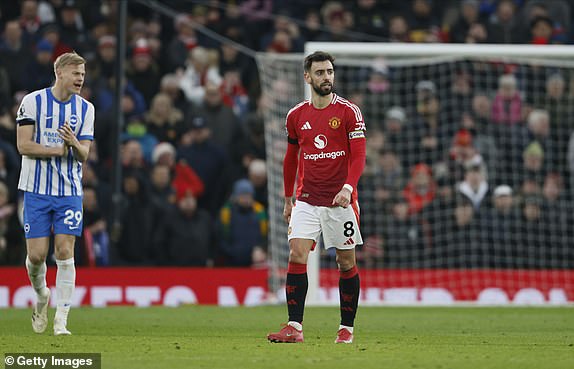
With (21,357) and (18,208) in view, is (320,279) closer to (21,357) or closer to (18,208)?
(18,208)

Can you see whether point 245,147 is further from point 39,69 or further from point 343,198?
point 343,198

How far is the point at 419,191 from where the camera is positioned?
1869 centimetres

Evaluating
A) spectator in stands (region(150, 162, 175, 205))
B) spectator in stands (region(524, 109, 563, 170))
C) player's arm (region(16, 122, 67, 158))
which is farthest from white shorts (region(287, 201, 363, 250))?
spectator in stands (region(524, 109, 563, 170))

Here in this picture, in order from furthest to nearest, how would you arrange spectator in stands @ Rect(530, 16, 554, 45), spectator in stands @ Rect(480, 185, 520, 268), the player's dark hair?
spectator in stands @ Rect(530, 16, 554, 45) < spectator in stands @ Rect(480, 185, 520, 268) < the player's dark hair

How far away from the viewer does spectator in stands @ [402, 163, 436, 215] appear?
61.1 feet

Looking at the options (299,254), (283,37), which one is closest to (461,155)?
(283,37)

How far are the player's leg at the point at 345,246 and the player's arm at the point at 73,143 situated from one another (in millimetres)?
2243

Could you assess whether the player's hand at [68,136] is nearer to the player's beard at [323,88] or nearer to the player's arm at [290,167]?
the player's arm at [290,167]

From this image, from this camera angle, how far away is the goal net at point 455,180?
17.9 metres

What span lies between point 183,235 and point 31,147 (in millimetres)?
7131

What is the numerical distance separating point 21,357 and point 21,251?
9.14 metres

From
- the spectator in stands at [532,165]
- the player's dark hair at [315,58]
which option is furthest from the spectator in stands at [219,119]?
the player's dark hair at [315,58]

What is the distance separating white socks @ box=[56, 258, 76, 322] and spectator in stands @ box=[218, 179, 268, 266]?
705 cm

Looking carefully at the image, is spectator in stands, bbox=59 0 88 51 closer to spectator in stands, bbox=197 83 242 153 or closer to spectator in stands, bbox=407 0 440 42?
spectator in stands, bbox=197 83 242 153
